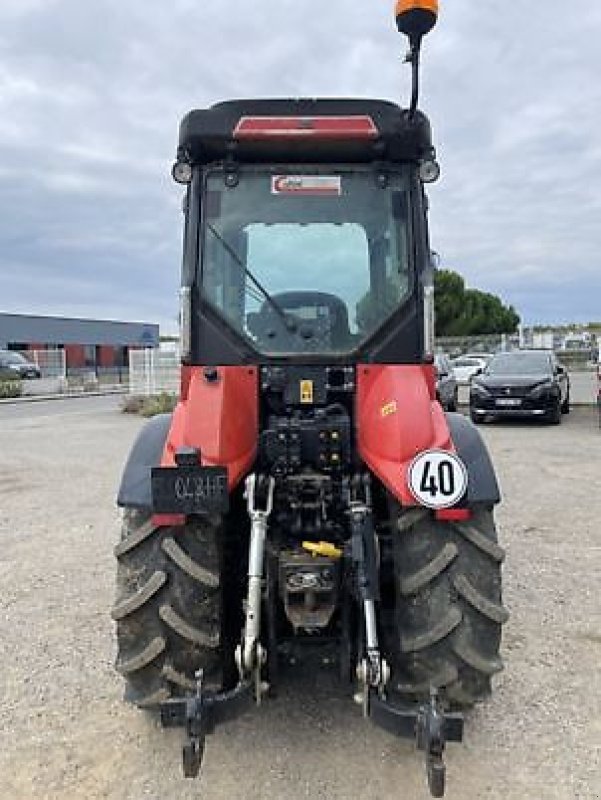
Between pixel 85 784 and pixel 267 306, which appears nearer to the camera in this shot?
pixel 85 784

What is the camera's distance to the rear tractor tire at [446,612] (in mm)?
2979

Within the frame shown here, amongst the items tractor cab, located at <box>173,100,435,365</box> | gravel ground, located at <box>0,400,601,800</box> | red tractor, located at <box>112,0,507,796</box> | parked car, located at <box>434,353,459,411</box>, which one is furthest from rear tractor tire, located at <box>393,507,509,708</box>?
parked car, located at <box>434,353,459,411</box>

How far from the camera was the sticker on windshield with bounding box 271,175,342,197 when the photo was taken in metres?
3.65

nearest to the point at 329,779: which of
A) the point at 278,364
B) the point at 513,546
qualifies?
the point at 278,364

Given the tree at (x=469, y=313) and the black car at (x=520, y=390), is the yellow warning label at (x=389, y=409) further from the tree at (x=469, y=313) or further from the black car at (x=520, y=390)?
the tree at (x=469, y=313)

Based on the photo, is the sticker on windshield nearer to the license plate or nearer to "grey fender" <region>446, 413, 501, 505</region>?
"grey fender" <region>446, 413, 501, 505</region>

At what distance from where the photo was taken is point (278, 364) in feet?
11.8

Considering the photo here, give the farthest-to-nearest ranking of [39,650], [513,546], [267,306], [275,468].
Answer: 1. [513,546]
2. [39,650]
3. [267,306]
4. [275,468]

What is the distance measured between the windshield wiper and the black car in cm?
1327

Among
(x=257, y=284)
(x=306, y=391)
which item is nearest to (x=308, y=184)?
(x=257, y=284)

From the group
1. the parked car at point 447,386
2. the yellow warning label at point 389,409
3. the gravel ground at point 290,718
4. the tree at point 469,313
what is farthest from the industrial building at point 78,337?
the yellow warning label at point 389,409

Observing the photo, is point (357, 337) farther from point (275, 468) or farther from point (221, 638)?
point (221, 638)

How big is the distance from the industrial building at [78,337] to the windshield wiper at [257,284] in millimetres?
48875

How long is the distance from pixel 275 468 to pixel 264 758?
3.95 ft
